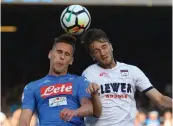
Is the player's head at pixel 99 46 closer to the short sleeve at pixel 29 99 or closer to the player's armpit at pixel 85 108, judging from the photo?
the player's armpit at pixel 85 108

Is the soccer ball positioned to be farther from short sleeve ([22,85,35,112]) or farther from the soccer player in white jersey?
short sleeve ([22,85,35,112])

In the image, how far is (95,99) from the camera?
14.8 ft

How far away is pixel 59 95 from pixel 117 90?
645 millimetres

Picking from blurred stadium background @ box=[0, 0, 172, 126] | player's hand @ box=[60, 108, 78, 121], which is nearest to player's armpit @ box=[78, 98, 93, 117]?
player's hand @ box=[60, 108, 78, 121]

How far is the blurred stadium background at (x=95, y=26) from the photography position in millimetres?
15453

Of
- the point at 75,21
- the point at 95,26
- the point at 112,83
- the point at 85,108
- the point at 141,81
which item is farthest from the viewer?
the point at 95,26

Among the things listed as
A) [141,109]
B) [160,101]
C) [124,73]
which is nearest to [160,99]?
[160,101]

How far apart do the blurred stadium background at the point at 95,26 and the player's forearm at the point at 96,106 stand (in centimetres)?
856

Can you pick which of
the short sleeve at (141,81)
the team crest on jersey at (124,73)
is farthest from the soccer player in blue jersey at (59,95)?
the short sleeve at (141,81)

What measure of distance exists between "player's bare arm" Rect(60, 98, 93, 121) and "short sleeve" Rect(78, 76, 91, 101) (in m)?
0.04

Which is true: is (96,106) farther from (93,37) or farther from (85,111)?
(93,37)

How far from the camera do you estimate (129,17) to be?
17469mm

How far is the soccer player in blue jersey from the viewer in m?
4.59

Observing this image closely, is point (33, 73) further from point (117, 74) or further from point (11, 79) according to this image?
point (117, 74)
